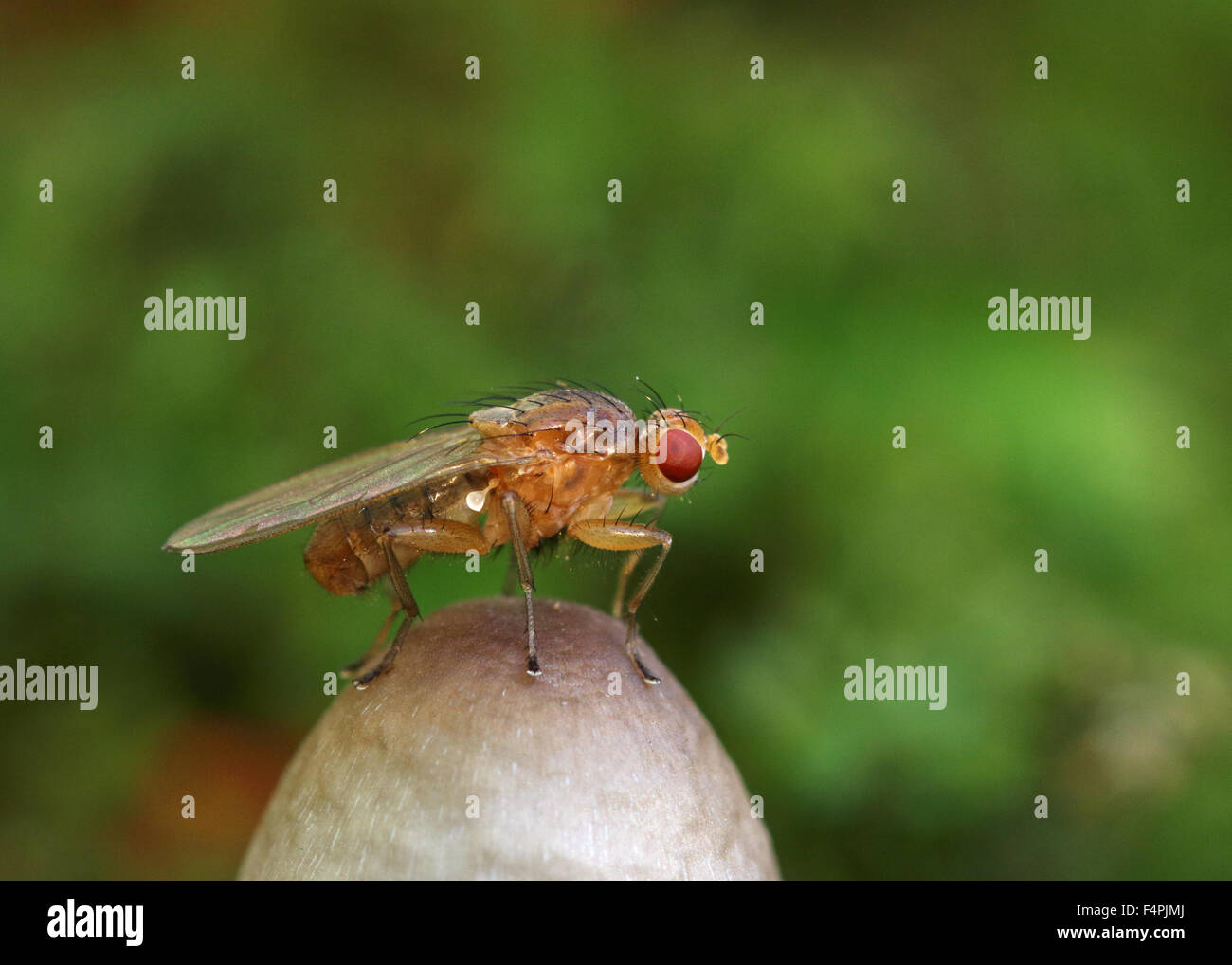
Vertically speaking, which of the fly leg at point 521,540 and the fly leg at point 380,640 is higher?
the fly leg at point 521,540

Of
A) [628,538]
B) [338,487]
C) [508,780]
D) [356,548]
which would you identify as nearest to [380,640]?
[356,548]

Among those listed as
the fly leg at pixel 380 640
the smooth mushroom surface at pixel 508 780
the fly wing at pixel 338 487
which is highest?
the fly wing at pixel 338 487

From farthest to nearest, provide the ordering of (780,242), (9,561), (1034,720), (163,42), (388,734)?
(163,42)
(780,242)
(9,561)
(1034,720)
(388,734)

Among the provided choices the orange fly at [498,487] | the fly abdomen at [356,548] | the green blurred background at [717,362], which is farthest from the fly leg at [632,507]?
the green blurred background at [717,362]

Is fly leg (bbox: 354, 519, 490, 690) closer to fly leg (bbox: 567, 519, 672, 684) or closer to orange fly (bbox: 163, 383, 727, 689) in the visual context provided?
orange fly (bbox: 163, 383, 727, 689)

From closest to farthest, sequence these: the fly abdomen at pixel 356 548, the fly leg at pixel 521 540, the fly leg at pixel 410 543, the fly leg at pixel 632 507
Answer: the fly leg at pixel 521 540
the fly leg at pixel 410 543
the fly abdomen at pixel 356 548
the fly leg at pixel 632 507

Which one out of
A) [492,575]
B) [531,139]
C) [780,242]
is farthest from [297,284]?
[780,242]

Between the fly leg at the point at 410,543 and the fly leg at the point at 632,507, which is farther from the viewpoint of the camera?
the fly leg at the point at 632,507

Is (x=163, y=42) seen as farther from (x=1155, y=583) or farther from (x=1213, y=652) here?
(x=1213, y=652)

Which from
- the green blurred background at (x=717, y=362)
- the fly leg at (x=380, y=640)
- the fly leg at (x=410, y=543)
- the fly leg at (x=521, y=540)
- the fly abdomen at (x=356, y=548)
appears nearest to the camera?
the fly leg at (x=521, y=540)

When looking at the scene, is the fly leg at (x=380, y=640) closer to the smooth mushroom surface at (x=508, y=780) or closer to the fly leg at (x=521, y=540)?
the smooth mushroom surface at (x=508, y=780)
